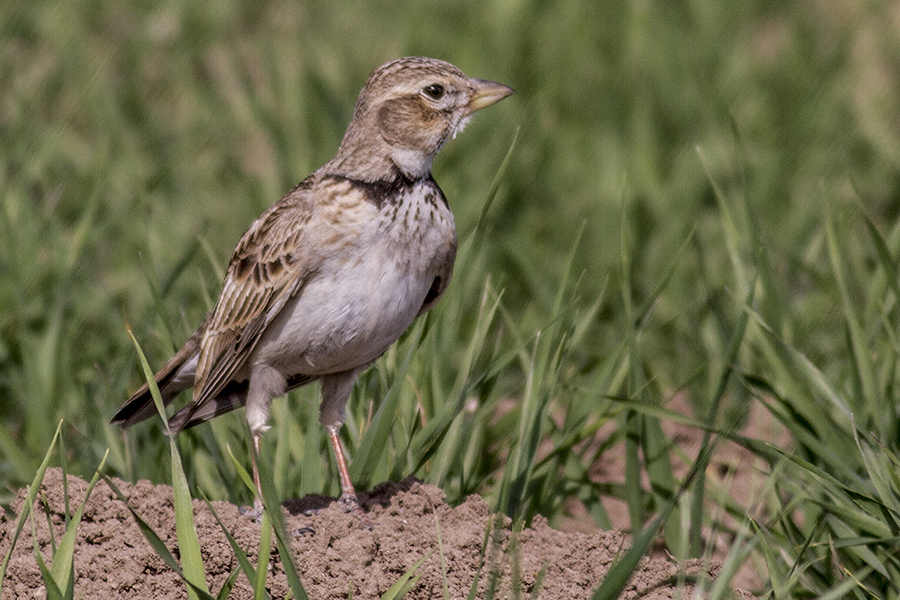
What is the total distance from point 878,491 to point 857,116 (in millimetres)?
5037

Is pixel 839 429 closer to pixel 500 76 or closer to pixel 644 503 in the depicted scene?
pixel 644 503

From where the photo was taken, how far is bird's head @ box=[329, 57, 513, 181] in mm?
4207

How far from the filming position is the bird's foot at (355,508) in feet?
12.2

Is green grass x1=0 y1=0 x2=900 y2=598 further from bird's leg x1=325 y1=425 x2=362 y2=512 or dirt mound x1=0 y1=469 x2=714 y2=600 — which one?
dirt mound x1=0 y1=469 x2=714 y2=600

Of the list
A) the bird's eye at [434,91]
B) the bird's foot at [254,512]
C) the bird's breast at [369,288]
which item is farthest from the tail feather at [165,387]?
the bird's eye at [434,91]

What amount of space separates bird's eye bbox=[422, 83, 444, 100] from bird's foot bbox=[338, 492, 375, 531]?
141cm

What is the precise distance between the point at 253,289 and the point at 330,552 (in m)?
1.03

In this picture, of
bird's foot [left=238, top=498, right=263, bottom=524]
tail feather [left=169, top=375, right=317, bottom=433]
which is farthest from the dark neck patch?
bird's foot [left=238, top=498, right=263, bottom=524]

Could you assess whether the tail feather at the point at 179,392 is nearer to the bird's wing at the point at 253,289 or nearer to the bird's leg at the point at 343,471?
the bird's wing at the point at 253,289

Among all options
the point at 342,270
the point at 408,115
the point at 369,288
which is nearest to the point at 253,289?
the point at 342,270

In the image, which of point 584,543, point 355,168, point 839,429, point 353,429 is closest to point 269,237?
point 355,168

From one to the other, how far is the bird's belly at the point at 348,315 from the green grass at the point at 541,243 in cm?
19

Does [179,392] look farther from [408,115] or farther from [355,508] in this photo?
[408,115]

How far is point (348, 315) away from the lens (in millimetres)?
3924
